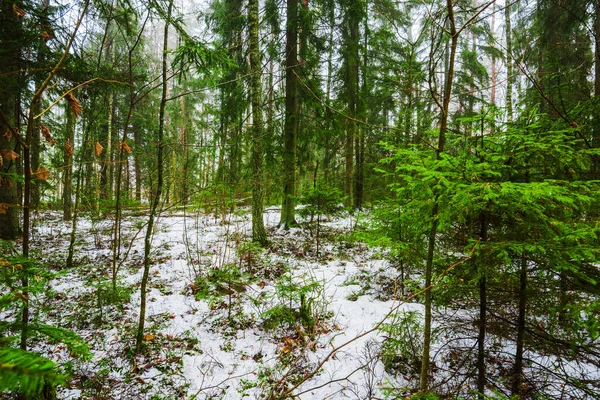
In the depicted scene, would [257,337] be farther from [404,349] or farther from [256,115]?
[256,115]

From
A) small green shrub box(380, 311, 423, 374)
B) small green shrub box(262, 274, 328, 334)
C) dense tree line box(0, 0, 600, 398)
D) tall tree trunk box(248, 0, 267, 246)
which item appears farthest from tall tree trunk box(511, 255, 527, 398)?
tall tree trunk box(248, 0, 267, 246)

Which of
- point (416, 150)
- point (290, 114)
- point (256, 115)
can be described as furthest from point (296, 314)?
point (290, 114)

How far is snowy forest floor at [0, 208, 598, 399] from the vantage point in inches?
114

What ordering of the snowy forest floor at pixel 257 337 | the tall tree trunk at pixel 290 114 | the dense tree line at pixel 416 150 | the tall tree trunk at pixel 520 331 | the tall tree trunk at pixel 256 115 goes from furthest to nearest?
the tall tree trunk at pixel 290 114 → the tall tree trunk at pixel 256 115 → the snowy forest floor at pixel 257 337 → the tall tree trunk at pixel 520 331 → the dense tree line at pixel 416 150

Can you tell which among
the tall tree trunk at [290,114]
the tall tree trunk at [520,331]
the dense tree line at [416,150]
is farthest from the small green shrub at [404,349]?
the tall tree trunk at [290,114]

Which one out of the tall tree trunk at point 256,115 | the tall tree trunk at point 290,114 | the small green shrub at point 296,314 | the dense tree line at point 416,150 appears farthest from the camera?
the tall tree trunk at point 290,114

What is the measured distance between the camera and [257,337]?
382cm

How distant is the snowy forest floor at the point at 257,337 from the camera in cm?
290

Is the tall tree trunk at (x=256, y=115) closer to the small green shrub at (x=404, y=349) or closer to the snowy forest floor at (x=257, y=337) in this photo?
the snowy forest floor at (x=257, y=337)

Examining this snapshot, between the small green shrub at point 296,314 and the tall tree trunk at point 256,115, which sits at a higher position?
the tall tree trunk at point 256,115

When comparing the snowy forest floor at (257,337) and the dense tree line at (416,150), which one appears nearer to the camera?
the dense tree line at (416,150)

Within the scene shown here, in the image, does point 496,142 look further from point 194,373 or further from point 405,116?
point 405,116

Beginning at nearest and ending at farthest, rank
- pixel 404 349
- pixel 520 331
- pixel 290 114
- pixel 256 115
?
pixel 520 331 < pixel 404 349 < pixel 256 115 < pixel 290 114

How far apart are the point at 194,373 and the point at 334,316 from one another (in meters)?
2.13
